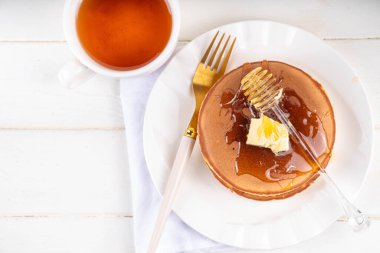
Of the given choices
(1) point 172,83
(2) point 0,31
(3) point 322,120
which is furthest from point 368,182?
(2) point 0,31

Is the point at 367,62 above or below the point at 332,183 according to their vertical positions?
above

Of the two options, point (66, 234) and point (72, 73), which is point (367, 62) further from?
point (66, 234)

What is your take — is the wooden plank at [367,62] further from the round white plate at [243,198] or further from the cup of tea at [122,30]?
the cup of tea at [122,30]

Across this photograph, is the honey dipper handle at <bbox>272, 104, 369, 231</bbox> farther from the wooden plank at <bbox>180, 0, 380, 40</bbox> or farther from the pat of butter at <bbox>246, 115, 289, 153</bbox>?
the wooden plank at <bbox>180, 0, 380, 40</bbox>

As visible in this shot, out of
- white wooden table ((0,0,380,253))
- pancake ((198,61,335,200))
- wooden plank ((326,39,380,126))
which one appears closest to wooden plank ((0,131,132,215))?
white wooden table ((0,0,380,253))

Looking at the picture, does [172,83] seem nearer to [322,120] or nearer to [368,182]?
[322,120]

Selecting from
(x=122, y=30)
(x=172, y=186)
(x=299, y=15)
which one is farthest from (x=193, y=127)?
(x=299, y=15)

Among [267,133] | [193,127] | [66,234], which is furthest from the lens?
[66,234]
